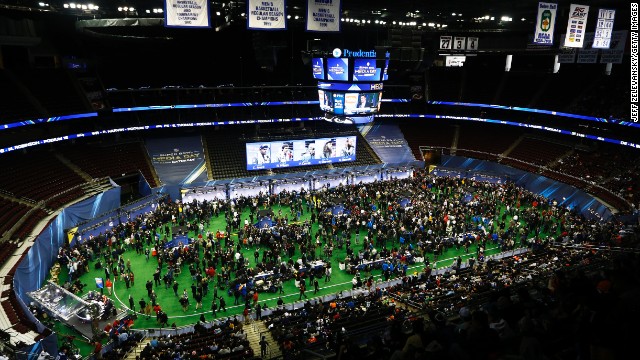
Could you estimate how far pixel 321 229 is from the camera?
30.1 m

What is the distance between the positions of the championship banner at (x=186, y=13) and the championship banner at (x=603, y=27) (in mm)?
20493

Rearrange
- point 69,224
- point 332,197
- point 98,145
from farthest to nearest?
point 98,145
point 332,197
point 69,224

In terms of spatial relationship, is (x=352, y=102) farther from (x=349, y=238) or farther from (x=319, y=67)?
(x=349, y=238)

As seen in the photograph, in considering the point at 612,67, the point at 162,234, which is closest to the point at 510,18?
the point at 612,67

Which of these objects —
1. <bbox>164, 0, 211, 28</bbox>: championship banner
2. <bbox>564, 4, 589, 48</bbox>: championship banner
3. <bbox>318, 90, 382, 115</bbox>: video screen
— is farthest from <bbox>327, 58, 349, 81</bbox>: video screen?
<bbox>564, 4, 589, 48</bbox>: championship banner

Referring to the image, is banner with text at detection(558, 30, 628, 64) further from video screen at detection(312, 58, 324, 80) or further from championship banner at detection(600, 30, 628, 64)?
video screen at detection(312, 58, 324, 80)

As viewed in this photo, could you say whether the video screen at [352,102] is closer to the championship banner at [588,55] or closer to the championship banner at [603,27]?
the championship banner at [603,27]

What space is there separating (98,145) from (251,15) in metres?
24.2

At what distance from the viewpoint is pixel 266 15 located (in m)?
22.2

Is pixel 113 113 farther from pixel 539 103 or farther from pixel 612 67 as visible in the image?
pixel 612 67

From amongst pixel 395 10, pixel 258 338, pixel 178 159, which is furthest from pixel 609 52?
pixel 178 159

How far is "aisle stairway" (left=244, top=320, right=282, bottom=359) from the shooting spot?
55.5 ft

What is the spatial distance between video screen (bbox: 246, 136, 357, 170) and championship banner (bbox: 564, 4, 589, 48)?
73.8ft

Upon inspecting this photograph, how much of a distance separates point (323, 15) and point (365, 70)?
8.58m
